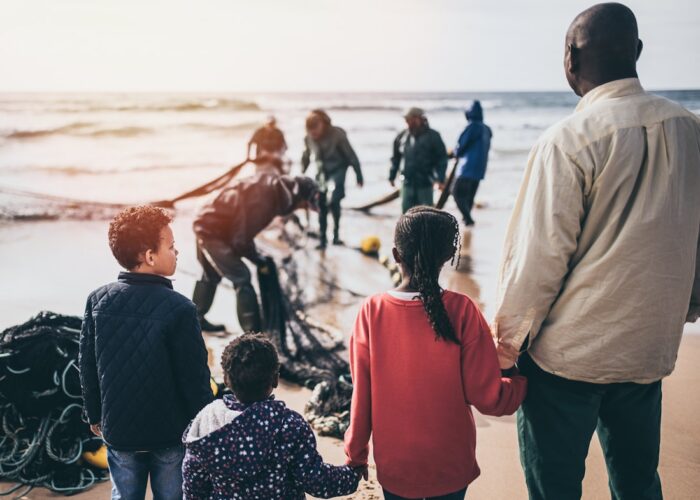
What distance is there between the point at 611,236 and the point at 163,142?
1008 inches

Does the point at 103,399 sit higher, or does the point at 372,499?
the point at 103,399

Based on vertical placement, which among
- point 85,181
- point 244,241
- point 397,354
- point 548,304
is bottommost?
point 85,181

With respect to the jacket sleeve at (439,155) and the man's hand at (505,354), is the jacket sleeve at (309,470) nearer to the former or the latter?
the man's hand at (505,354)

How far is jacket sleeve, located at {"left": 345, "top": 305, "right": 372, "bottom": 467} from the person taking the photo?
79.0 inches

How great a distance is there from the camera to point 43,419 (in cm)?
312

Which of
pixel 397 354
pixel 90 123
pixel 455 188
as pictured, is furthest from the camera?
pixel 90 123

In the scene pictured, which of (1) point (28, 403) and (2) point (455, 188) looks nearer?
(1) point (28, 403)

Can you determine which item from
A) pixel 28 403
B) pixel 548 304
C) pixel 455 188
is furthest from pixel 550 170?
pixel 455 188

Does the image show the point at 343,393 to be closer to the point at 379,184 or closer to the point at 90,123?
the point at 379,184

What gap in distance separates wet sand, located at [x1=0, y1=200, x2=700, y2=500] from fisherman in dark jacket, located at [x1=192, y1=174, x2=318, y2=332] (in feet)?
1.98

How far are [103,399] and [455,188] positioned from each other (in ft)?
26.2

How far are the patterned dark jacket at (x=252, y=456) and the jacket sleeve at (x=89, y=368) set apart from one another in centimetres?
64

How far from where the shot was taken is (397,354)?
1.96 m

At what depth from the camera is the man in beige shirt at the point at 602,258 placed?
6.04 ft
